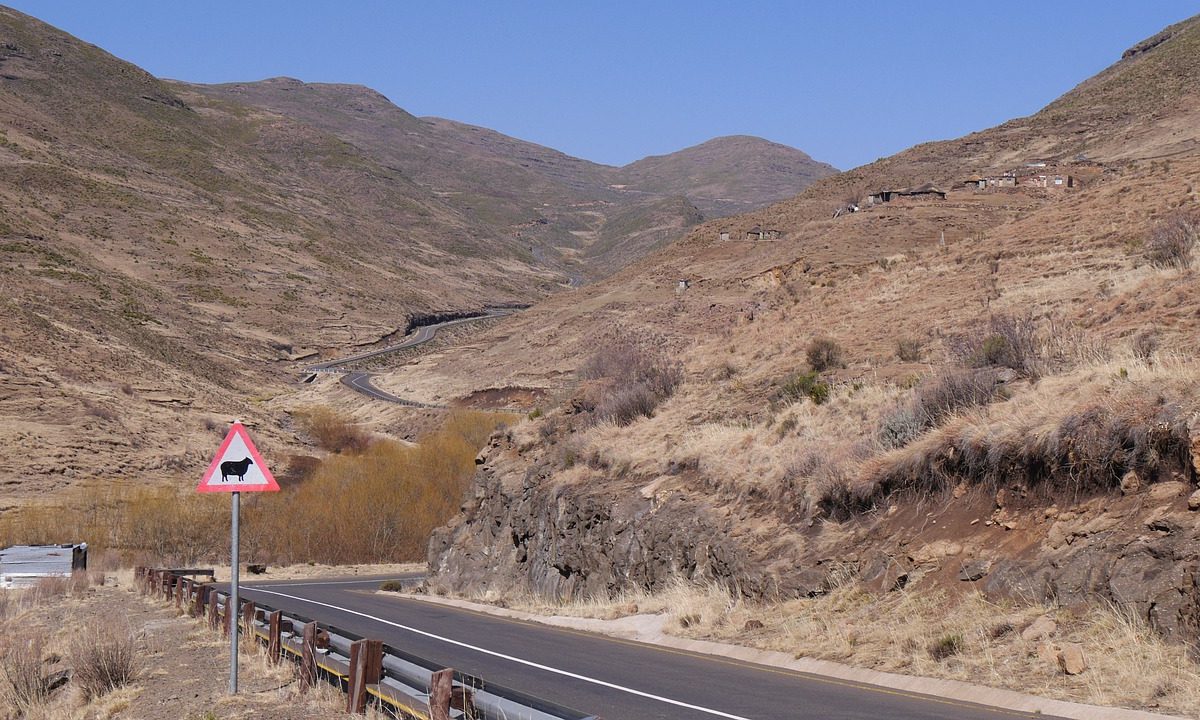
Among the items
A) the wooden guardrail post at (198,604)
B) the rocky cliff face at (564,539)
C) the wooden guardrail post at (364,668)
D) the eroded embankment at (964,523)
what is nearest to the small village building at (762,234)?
the rocky cliff face at (564,539)

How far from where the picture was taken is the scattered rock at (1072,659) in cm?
1016

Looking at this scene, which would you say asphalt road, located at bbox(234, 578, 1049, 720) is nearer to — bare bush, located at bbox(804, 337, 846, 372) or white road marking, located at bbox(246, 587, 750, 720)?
white road marking, located at bbox(246, 587, 750, 720)

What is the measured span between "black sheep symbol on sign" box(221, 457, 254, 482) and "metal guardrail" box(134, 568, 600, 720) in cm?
161

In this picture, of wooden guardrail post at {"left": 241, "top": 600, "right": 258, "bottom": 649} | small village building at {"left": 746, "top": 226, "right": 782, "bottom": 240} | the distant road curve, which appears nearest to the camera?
wooden guardrail post at {"left": 241, "top": 600, "right": 258, "bottom": 649}

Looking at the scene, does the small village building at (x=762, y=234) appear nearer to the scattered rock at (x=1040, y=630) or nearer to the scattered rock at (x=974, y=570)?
the scattered rock at (x=974, y=570)

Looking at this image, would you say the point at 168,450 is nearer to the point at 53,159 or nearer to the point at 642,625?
the point at 642,625

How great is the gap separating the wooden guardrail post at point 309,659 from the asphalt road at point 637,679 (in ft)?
6.06

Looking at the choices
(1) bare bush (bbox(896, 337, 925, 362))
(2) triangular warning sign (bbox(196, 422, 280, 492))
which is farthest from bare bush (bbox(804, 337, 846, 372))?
(2) triangular warning sign (bbox(196, 422, 280, 492))

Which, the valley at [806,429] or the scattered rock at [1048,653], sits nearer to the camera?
the scattered rock at [1048,653]

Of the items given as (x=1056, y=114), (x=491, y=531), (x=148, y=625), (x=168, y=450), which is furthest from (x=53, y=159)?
(x=148, y=625)

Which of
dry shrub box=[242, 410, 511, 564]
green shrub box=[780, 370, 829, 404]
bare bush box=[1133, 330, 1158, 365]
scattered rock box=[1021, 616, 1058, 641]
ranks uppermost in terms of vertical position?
bare bush box=[1133, 330, 1158, 365]

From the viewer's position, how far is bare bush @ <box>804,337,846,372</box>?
1011 inches

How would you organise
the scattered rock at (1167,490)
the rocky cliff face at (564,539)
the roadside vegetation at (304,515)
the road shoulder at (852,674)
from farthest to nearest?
the roadside vegetation at (304,515) < the rocky cliff face at (564,539) < the scattered rock at (1167,490) < the road shoulder at (852,674)

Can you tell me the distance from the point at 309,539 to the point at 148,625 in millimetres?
37258
